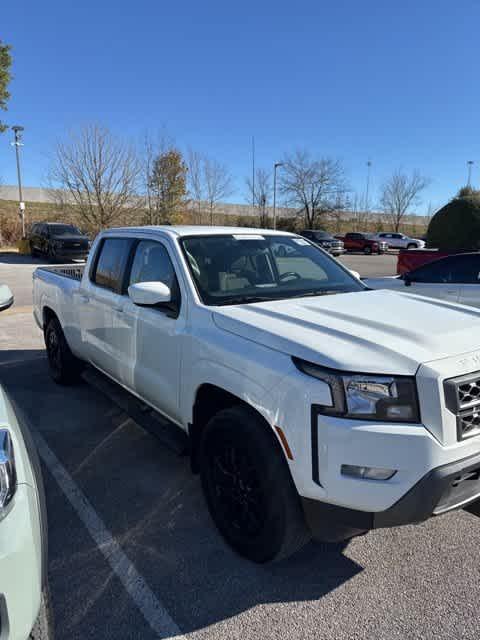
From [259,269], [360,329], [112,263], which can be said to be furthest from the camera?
[112,263]

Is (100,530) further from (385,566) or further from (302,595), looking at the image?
(385,566)

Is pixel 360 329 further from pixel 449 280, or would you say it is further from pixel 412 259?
pixel 412 259

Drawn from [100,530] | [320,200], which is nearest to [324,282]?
[100,530]

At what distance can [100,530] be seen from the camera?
115 inches

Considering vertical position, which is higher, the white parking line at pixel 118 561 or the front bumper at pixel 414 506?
the front bumper at pixel 414 506

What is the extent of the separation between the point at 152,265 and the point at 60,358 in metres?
2.45

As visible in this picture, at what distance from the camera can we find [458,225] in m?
22.5

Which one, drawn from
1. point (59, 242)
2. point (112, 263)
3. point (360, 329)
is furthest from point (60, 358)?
point (59, 242)

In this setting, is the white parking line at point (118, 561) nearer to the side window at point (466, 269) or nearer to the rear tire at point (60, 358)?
the rear tire at point (60, 358)

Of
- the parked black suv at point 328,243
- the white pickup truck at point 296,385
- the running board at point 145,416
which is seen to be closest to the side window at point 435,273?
the white pickup truck at point 296,385

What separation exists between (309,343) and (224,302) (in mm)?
916

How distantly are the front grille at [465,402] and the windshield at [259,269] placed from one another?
1382 mm

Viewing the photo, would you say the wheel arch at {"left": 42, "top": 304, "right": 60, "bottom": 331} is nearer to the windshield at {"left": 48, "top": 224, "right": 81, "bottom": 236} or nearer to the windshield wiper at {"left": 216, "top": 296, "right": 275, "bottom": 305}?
the windshield wiper at {"left": 216, "top": 296, "right": 275, "bottom": 305}

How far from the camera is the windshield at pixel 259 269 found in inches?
126
